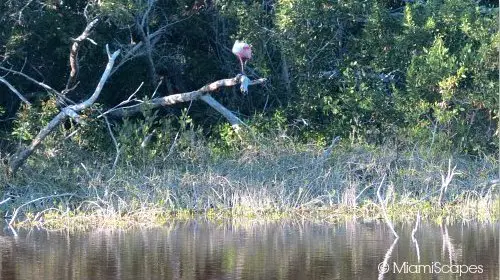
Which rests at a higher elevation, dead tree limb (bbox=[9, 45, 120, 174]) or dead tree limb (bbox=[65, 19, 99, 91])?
dead tree limb (bbox=[65, 19, 99, 91])

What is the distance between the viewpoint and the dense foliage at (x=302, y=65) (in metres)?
15.9

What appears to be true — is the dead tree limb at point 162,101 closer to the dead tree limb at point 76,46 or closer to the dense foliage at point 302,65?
the dense foliage at point 302,65

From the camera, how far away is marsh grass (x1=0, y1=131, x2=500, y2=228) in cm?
1408

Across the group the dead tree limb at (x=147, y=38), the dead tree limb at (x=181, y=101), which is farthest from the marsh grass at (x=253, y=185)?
the dead tree limb at (x=147, y=38)

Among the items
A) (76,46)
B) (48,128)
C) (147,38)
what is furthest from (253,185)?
(147,38)

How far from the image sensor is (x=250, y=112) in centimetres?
1781

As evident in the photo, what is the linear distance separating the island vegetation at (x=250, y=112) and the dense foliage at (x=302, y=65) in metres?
0.03

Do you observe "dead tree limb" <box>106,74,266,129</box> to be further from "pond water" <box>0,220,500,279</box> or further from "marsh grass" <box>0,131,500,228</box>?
"pond water" <box>0,220,500,279</box>

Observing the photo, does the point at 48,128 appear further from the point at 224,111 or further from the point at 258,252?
the point at 258,252

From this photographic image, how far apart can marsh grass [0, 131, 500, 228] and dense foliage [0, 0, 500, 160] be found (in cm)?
61

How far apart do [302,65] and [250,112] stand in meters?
1.54

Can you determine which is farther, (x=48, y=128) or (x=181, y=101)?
(x=181, y=101)

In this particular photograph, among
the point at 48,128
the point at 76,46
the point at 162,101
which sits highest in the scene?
the point at 76,46

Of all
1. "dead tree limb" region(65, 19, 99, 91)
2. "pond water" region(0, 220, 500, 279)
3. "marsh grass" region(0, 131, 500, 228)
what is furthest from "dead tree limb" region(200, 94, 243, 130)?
"pond water" region(0, 220, 500, 279)
